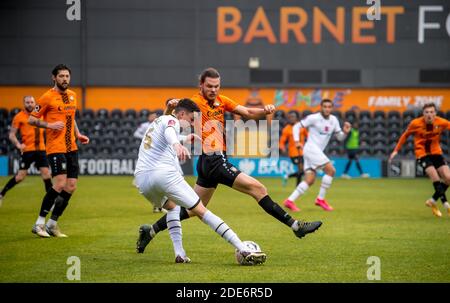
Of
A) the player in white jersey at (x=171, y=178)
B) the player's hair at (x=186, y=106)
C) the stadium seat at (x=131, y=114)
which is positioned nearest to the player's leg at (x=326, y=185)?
the player in white jersey at (x=171, y=178)

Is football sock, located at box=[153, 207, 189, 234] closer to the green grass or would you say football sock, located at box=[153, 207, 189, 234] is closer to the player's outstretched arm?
the green grass

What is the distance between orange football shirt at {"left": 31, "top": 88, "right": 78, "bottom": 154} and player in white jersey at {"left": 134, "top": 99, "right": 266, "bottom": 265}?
3247 millimetres

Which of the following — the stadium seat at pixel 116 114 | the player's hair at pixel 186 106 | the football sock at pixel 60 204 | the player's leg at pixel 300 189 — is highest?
the player's hair at pixel 186 106

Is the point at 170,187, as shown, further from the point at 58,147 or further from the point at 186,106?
the point at 58,147

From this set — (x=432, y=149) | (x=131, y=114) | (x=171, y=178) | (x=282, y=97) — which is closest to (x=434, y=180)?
(x=432, y=149)

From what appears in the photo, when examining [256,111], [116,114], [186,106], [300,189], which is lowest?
[300,189]

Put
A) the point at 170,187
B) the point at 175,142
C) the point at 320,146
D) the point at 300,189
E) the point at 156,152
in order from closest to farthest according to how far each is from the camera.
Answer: the point at 175,142 < the point at 170,187 < the point at 156,152 < the point at 300,189 < the point at 320,146

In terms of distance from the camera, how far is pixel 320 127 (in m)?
18.7

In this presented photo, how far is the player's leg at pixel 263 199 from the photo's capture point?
34.6 feet

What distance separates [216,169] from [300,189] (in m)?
7.79

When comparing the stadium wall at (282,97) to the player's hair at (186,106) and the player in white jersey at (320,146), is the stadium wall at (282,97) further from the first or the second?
the player's hair at (186,106)

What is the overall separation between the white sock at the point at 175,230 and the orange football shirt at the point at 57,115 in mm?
3125

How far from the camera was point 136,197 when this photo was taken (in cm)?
2142
